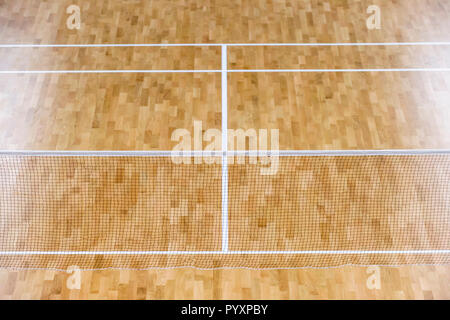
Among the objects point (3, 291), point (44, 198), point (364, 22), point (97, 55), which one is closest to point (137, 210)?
point (44, 198)

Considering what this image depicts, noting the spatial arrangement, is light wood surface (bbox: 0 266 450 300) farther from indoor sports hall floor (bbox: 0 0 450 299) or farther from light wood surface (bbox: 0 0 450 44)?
light wood surface (bbox: 0 0 450 44)

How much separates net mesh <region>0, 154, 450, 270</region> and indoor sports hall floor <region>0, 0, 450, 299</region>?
13cm

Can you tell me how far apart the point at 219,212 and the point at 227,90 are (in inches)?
99.2

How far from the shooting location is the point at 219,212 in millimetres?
7531

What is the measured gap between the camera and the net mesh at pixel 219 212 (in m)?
7.01

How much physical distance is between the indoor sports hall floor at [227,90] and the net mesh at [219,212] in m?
0.13

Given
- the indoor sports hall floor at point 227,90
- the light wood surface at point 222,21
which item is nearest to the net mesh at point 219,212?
the indoor sports hall floor at point 227,90

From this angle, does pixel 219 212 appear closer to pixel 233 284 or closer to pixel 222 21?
pixel 233 284

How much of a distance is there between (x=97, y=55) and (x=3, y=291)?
4755 mm

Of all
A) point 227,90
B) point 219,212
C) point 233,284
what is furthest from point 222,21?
point 233,284

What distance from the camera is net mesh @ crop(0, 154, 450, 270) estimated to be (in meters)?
7.01

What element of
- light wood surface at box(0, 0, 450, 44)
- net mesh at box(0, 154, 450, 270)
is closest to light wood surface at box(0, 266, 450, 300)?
net mesh at box(0, 154, 450, 270)

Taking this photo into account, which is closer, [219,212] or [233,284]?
[233,284]

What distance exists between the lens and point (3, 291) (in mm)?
6574
